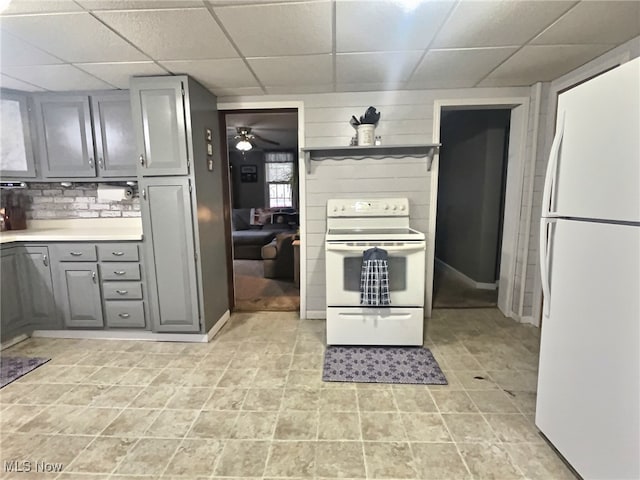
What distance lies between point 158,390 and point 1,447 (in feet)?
2.41

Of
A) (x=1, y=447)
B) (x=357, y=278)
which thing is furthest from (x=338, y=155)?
(x=1, y=447)

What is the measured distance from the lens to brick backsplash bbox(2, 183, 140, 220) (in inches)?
122

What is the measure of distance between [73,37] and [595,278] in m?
3.01

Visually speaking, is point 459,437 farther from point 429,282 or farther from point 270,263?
point 270,263

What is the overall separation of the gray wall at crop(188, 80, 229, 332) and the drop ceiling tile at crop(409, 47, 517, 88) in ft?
6.02

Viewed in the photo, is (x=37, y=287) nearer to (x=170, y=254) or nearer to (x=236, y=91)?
(x=170, y=254)

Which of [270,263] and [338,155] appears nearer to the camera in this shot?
[338,155]

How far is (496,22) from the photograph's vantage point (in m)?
1.72

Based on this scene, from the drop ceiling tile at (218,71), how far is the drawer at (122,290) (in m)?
1.82

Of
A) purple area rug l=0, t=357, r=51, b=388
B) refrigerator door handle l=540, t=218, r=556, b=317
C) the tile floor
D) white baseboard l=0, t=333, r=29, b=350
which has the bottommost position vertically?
the tile floor

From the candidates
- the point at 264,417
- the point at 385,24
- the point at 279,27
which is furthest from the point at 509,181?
the point at 264,417

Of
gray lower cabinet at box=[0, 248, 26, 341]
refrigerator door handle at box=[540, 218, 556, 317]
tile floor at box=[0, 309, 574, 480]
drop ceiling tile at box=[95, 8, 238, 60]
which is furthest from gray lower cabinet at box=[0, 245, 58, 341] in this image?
refrigerator door handle at box=[540, 218, 556, 317]

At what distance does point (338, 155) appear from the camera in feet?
9.82

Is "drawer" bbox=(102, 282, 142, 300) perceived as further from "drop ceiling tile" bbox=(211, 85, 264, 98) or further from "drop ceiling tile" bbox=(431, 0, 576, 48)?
"drop ceiling tile" bbox=(431, 0, 576, 48)
